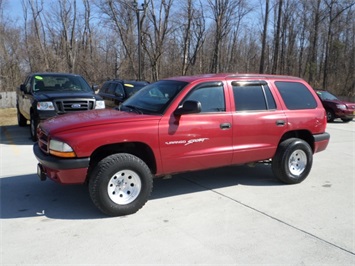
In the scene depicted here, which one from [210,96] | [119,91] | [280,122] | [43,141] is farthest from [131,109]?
[119,91]

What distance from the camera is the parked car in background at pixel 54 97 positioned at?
29.5ft

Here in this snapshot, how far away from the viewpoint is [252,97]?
18.4 feet

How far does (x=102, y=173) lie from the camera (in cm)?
434

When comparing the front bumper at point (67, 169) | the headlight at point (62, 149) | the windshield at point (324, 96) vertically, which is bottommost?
the front bumper at point (67, 169)

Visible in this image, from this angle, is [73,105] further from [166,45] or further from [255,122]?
[166,45]

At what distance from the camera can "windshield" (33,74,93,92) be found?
10.2 metres

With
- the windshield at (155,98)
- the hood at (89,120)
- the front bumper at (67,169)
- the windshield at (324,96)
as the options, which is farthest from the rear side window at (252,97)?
the windshield at (324,96)

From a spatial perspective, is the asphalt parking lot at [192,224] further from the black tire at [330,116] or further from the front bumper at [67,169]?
the black tire at [330,116]

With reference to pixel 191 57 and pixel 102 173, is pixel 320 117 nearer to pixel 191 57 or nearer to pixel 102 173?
pixel 102 173

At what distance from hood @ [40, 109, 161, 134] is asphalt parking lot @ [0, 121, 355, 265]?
43.6 inches

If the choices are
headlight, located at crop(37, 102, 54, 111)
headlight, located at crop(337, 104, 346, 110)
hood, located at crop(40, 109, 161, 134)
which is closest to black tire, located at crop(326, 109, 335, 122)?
headlight, located at crop(337, 104, 346, 110)

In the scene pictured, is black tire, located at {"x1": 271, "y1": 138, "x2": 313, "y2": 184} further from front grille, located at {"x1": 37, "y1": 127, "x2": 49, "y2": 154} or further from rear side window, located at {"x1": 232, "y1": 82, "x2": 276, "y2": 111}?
front grille, located at {"x1": 37, "y1": 127, "x2": 49, "y2": 154}

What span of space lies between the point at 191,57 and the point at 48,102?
2801 centimetres

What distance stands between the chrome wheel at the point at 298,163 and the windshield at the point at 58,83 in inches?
258
